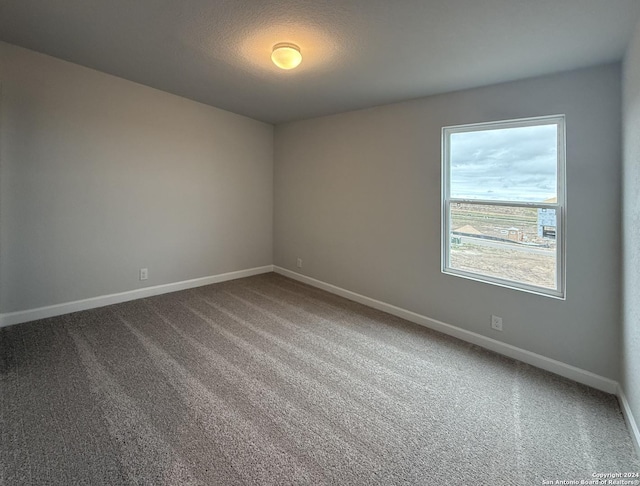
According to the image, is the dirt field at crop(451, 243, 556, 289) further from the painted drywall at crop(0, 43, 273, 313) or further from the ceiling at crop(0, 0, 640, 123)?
the painted drywall at crop(0, 43, 273, 313)

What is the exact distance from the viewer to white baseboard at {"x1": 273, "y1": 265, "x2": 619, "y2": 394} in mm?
2217

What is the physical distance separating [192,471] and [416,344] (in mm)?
2087

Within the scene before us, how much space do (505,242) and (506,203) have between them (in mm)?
360

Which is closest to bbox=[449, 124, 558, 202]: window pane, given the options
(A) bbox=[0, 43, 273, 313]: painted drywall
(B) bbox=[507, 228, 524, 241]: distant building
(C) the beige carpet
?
(B) bbox=[507, 228, 524, 241]: distant building

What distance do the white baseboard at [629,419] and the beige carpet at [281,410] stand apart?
1.6 inches

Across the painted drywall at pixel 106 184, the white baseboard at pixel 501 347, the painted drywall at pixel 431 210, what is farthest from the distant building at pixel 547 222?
the painted drywall at pixel 106 184

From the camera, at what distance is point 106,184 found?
335cm

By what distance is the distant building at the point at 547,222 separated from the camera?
96.0 inches

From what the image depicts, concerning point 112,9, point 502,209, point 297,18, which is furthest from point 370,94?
point 112,9

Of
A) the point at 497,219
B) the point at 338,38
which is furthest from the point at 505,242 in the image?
the point at 338,38

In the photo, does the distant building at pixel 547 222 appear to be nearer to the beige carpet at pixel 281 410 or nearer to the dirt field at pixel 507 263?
the dirt field at pixel 507 263

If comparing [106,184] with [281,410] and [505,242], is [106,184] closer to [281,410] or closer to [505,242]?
[281,410]

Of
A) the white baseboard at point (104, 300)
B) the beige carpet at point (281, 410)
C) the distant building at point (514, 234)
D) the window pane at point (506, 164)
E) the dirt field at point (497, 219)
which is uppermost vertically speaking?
the window pane at point (506, 164)

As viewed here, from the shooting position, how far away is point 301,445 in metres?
1.60
